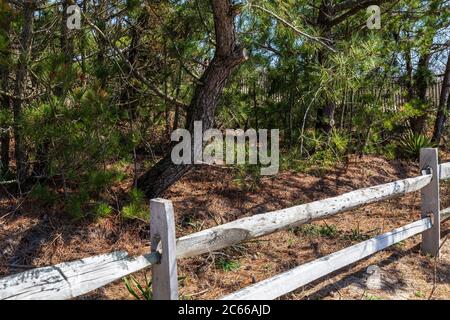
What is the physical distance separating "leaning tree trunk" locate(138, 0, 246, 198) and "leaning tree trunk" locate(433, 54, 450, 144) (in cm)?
548

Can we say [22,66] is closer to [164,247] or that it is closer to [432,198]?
[164,247]

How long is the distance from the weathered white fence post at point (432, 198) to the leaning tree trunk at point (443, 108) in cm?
462

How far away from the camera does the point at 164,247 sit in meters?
2.42

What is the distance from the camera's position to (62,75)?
3553mm

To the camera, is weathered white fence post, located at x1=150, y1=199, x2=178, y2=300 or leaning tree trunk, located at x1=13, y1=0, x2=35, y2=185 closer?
weathered white fence post, located at x1=150, y1=199, x2=178, y2=300

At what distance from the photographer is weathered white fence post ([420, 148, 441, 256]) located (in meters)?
4.45

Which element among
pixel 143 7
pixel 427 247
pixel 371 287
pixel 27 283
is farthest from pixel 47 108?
pixel 427 247

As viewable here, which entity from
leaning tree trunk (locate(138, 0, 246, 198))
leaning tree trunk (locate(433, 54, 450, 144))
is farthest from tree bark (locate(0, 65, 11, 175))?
leaning tree trunk (locate(433, 54, 450, 144))

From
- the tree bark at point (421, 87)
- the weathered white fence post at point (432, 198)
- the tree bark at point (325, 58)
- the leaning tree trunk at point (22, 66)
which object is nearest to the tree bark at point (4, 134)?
the leaning tree trunk at point (22, 66)

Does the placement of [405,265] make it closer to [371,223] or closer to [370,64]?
[371,223]

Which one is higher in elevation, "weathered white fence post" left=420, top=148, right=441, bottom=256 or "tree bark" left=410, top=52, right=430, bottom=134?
"tree bark" left=410, top=52, right=430, bottom=134

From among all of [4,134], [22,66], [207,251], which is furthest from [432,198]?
[4,134]

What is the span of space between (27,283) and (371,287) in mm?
2801

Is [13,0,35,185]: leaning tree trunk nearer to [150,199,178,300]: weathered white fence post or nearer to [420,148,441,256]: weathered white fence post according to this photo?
[150,199,178,300]: weathered white fence post
